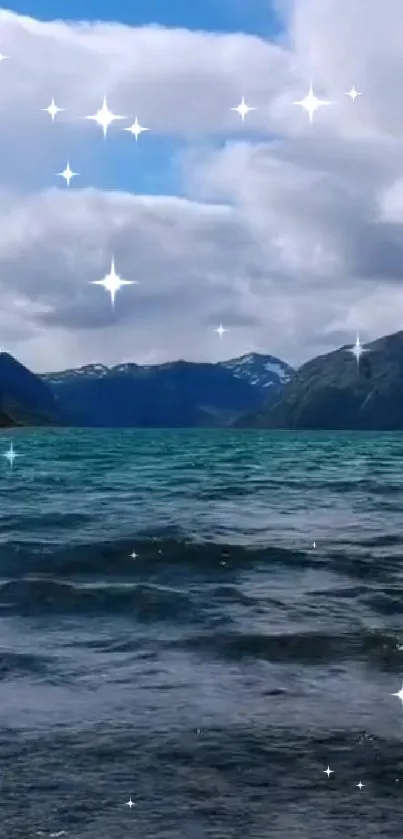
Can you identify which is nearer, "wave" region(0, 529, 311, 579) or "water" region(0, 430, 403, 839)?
"water" region(0, 430, 403, 839)

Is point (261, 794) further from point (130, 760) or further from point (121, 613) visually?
point (121, 613)

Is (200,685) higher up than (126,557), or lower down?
lower down

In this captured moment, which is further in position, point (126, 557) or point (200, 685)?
point (126, 557)

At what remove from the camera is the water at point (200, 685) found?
7.99 metres

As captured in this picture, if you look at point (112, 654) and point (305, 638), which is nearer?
point (112, 654)

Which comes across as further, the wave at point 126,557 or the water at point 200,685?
the wave at point 126,557

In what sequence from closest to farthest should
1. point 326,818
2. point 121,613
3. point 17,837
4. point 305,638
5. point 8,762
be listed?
point 17,837 < point 326,818 < point 8,762 < point 305,638 < point 121,613

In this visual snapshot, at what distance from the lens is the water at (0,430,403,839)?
799 centimetres

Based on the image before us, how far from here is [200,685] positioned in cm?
1160

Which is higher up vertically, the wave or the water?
the wave

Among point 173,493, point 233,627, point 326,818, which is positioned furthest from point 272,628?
point 173,493

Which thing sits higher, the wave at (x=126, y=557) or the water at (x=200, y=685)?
the wave at (x=126, y=557)

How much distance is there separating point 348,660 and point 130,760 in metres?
4.85

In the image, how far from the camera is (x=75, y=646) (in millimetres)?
13602
